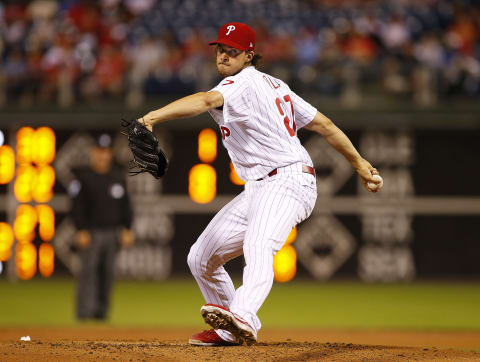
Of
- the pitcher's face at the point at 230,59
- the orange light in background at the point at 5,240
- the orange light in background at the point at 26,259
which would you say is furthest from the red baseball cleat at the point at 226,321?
the orange light in background at the point at 5,240

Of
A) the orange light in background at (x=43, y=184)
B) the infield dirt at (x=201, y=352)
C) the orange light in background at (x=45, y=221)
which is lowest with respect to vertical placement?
the infield dirt at (x=201, y=352)

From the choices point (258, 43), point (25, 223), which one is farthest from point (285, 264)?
point (25, 223)

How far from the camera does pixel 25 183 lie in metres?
14.8

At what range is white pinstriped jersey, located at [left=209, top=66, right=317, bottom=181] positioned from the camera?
550 centimetres

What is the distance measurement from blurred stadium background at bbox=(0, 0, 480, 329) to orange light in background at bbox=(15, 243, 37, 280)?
0.02 meters

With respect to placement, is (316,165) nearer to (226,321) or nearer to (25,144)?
(25,144)

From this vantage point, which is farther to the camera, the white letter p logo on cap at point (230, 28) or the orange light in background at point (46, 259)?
the orange light in background at point (46, 259)

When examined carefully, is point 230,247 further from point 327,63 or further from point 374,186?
point 327,63

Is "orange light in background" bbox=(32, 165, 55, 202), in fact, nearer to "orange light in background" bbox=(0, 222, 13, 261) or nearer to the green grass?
"orange light in background" bbox=(0, 222, 13, 261)

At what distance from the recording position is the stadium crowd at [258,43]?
14969 millimetres

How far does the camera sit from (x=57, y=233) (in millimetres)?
15266

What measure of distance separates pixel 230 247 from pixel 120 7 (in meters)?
12.7

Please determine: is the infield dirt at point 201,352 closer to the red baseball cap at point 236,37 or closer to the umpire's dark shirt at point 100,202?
the red baseball cap at point 236,37

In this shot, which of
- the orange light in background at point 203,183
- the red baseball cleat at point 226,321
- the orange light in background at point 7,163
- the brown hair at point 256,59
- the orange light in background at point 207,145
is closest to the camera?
the red baseball cleat at point 226,321
